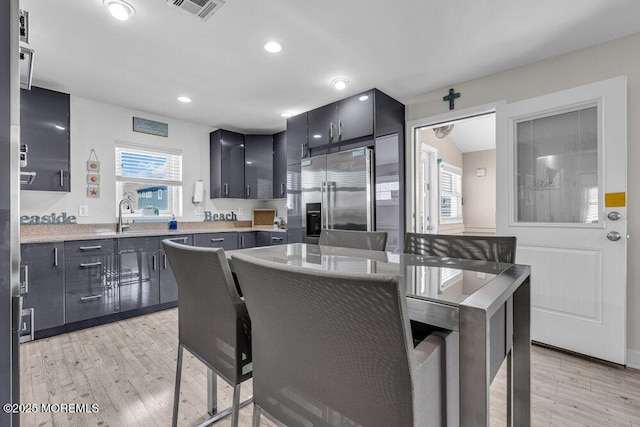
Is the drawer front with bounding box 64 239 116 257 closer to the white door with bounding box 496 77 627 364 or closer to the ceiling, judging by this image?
the ceiling

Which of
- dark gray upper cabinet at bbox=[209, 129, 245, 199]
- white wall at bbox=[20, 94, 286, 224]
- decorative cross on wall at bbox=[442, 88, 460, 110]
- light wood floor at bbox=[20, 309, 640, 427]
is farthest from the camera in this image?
dark gray upper cabinet at bbox=[209, 129, 245, 199]

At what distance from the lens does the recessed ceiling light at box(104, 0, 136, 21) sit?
182cm

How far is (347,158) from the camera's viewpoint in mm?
3211

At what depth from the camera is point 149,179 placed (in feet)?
12.8

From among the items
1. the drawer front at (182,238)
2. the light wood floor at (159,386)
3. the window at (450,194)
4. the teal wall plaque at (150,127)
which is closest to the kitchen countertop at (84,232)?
the drawer front at (182,238)

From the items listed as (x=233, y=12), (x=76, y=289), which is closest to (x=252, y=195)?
(x=76, y=289)

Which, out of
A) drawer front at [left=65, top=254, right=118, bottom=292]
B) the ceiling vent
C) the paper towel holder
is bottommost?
drawer front at [left=65, top=254, right=118, bottom=292]

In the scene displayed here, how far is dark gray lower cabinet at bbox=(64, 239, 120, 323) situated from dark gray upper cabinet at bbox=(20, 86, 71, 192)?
2.35 feet

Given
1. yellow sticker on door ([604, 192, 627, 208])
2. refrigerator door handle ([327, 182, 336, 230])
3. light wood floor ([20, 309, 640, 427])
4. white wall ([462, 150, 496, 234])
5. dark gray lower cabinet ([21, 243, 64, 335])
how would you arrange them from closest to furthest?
light wood floor ([20, 309, 640, 427])
yellow sticker on door ([604, 192, 627, 208])
dark gray lower cabinet ([21, 243, 64, 335])
refrigerator door handle ([327, 182, 336, 230])
white wall ([462, 150, 496, 234])

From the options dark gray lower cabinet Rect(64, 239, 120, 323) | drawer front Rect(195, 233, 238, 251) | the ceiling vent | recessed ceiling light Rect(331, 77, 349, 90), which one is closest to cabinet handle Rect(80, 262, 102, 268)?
dark gray lower cabinet Rect(64, 239, 120, 323)

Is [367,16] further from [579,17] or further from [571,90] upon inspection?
[571,90]

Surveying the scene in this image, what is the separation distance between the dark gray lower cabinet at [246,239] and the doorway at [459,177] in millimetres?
2239

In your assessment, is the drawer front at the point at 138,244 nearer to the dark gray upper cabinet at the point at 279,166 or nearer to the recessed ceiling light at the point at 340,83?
the dark gray upper cabinet at the point at 279,166

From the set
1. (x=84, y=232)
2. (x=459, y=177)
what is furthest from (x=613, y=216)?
(x=84, y=232)
